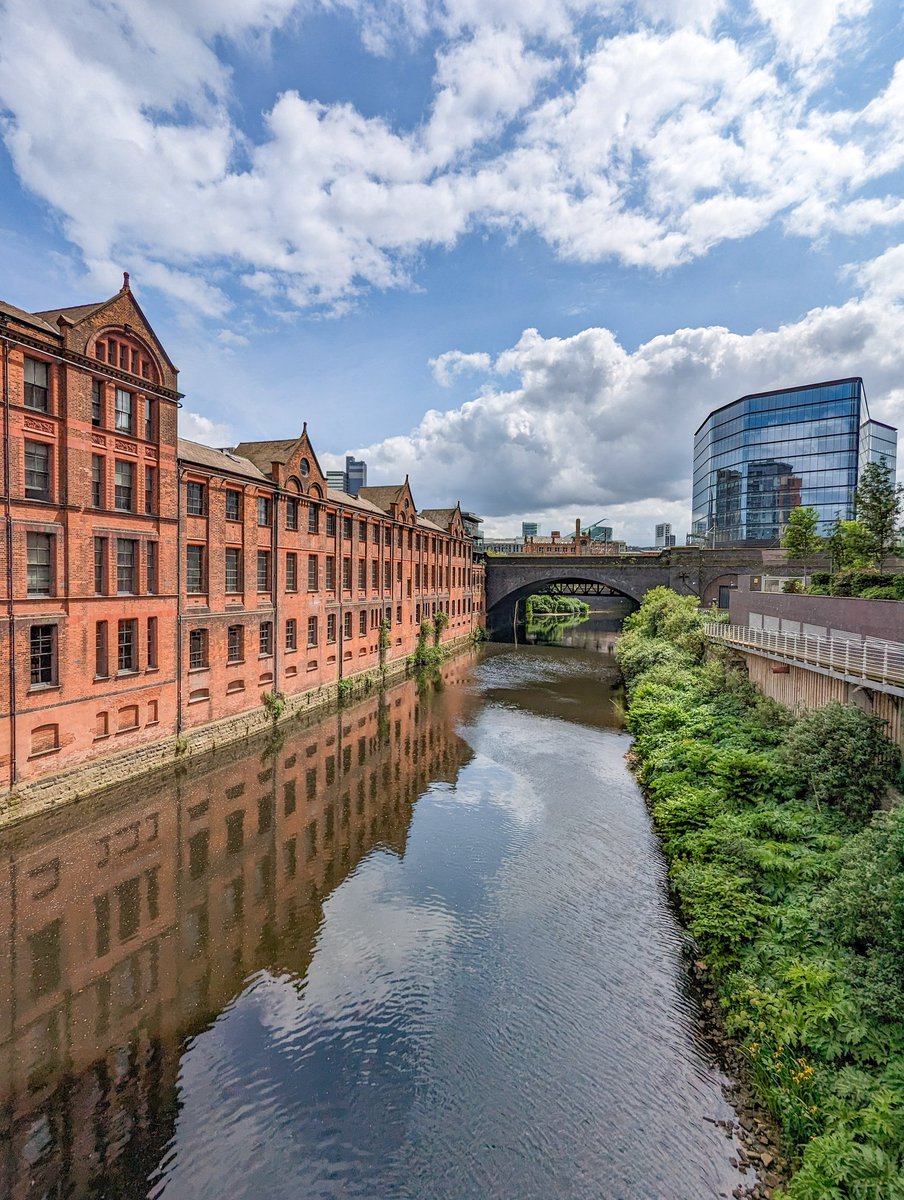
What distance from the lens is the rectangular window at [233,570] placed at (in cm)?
2688

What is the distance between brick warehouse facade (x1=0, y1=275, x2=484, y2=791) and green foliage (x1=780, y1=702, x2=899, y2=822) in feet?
70.1

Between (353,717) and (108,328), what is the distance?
20915 mm

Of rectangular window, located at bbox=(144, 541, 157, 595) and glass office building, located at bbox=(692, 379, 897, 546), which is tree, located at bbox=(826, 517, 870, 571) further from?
glass office building, located at bbox=(692, 379, 897, 546)

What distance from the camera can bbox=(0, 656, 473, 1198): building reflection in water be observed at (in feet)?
27.3

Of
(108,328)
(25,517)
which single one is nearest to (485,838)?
(25,517)

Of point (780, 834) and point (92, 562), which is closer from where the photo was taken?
point (780, 834)

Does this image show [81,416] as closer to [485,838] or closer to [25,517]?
[25,517]

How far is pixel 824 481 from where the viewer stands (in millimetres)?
82625

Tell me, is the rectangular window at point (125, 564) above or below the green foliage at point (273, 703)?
above

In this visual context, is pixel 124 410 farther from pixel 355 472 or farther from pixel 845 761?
pixel 355 472

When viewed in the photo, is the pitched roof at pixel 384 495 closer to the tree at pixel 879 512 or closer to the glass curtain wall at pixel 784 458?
the tree at pixel 879 512

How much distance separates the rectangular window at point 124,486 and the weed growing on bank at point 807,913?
20.7m

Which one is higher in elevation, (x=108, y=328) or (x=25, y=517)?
(x=108, y=328)

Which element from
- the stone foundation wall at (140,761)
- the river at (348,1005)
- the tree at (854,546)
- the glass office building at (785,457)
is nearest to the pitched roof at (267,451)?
the stone foundation wall at (140,761)
